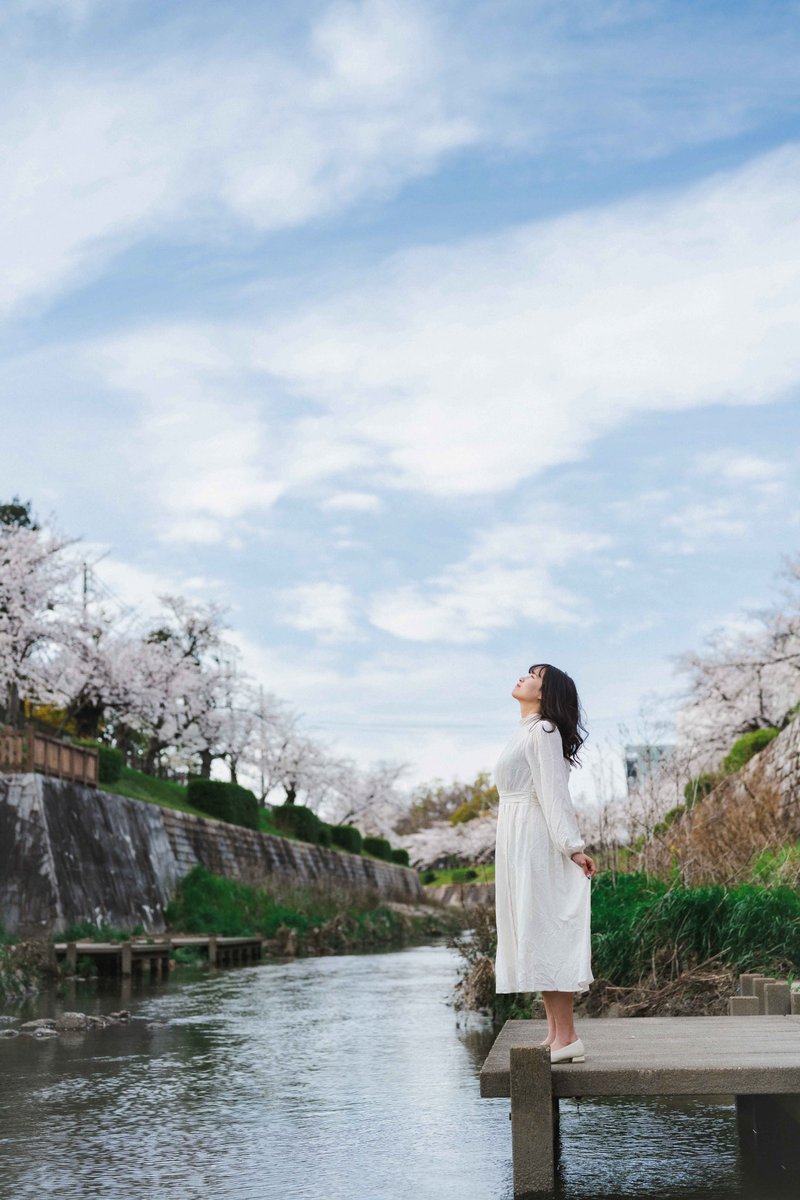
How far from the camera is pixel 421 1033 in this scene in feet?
30.2

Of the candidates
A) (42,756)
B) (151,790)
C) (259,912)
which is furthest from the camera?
(151,790)

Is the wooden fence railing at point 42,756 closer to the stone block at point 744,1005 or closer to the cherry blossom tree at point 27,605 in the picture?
the cherry blossom tree at point 27,605

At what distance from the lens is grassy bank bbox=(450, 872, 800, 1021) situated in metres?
7.43

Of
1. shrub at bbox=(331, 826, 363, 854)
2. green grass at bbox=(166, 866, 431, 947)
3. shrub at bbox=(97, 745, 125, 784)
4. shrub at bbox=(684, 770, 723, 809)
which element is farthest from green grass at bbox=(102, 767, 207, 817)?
shrub at bbox=(684, 770, 723, 809)

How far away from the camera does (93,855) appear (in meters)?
20.3

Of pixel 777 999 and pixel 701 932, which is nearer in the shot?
pixel 777 999

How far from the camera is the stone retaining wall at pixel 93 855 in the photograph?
17828mm

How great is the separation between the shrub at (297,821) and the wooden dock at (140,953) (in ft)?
59.4

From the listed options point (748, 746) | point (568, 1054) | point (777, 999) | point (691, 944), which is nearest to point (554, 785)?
point (568, 1054)

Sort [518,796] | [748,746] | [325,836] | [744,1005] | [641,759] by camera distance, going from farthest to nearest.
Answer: [325,836] → [748,746] → [641,759] → [744,1005] → [518,796]

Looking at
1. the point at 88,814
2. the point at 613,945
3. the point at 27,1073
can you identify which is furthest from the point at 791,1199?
the point at 88,814

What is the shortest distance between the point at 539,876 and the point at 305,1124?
212 cm

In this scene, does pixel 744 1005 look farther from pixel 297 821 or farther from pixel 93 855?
pixel 297 821

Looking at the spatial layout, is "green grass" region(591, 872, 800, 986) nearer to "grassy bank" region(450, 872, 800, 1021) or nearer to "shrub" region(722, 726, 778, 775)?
"grassy bank" region(450, 872, 800, 1021)
